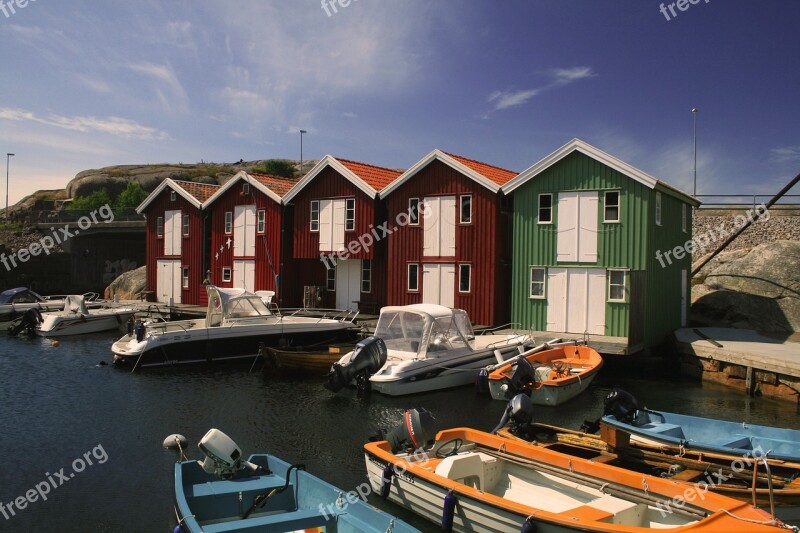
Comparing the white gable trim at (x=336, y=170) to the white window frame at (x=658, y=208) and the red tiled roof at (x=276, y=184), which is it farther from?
the white window frame at (x=658, y=208)

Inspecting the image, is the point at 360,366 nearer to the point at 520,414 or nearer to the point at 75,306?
the point at 520,414

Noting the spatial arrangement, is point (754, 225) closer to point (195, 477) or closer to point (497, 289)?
point (497, 289)

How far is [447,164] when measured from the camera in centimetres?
2608

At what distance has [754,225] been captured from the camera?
116ft

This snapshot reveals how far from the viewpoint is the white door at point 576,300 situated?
2236 cm

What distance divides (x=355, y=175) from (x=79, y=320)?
15939 mm

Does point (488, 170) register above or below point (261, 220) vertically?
above

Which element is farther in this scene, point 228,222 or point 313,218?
point 228,222

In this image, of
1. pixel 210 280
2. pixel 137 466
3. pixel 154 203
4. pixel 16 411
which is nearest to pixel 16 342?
pixel 210 280

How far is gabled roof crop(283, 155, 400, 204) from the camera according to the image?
2842 centimetres

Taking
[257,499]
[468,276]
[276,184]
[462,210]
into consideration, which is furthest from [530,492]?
[276,184]

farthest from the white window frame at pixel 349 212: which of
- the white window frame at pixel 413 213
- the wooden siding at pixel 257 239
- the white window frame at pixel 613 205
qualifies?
the white window frame at pixel 613 205

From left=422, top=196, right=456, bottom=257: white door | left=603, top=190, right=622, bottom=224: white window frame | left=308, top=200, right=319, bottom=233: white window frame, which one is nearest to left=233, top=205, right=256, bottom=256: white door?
left=308, top=200, right=319, bottom=233: white window frame

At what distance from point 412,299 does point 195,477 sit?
60.0ft
